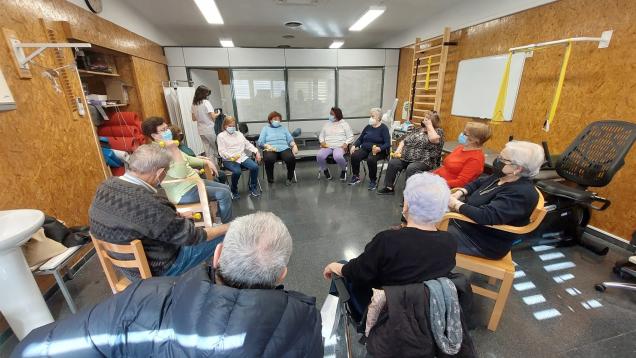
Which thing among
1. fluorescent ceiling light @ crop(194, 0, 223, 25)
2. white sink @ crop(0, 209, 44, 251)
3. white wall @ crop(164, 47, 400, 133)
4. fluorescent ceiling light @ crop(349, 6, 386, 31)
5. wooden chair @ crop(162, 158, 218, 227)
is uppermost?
fluorescent ceiling light @ crop(349, 6, 386, 31)

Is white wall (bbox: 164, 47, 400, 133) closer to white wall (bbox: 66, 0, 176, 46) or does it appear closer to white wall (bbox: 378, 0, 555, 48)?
white wall (bbox: 66, 0, 176, 46)

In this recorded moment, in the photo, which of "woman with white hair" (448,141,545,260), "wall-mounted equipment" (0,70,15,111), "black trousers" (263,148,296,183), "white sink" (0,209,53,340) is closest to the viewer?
"white sink" (0,209,53,340)

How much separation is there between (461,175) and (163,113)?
15.1 ft

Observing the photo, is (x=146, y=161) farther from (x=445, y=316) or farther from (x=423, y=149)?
(x=423, y=149)

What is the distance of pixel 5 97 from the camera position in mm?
1597

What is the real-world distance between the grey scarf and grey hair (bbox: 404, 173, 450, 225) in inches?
10.4

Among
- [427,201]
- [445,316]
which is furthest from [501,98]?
[445,316]

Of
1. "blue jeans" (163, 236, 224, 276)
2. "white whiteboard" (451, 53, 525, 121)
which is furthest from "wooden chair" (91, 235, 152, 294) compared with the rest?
"white whiteboard" (451, 53, 525, 121)

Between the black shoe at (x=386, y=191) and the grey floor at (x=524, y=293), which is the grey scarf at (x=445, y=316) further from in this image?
the black shoe at (x=386, y=191)

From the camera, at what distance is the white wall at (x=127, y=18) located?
9.91 feet

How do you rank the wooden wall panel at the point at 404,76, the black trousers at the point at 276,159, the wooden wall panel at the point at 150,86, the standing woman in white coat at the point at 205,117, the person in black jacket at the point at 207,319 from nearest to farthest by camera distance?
the person in black jacket at the point at 207,319, the wooden wall panel at the point at 150,86, the black trousers at the point at 276,159, the standing woman in white coat at the point at 205,117, the wooden wall panel at the point at 404,76

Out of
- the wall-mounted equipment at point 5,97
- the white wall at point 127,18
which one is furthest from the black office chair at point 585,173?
the white wall at point 127,18

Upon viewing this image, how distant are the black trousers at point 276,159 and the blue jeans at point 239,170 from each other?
1.00 feet

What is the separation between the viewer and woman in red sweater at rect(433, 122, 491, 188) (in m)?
2.22
